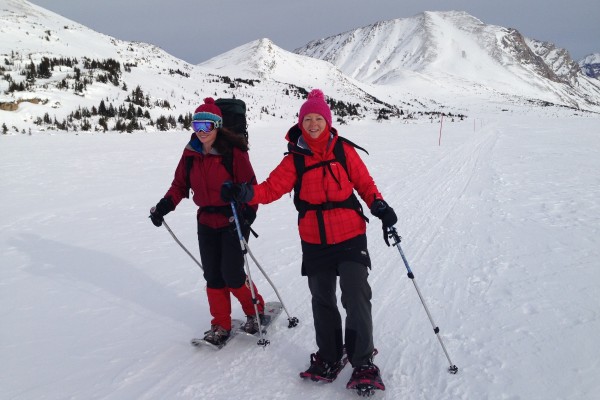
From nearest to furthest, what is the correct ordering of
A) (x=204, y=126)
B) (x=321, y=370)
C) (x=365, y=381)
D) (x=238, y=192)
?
(x=365, y=381) < (x=238, y=192) < (x=321, y=370) < (x=204, y=126)

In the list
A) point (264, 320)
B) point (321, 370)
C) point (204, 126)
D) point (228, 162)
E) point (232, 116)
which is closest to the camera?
point (321, 370)

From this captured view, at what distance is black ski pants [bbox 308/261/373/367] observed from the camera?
118 inches

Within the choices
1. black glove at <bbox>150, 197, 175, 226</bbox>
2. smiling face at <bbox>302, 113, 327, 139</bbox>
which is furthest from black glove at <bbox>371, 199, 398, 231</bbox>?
black glove at <bbox>150, 197, 175, 226</bbox>

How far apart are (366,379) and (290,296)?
5.97 ft

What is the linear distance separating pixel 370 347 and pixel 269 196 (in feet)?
4.50

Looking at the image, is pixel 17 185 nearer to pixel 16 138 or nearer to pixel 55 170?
pixel 55 170

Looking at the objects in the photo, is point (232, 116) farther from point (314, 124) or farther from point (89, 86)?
point (89, 86)

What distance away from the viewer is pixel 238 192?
3.07 m

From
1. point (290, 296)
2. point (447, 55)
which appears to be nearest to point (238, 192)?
point (290, 296)

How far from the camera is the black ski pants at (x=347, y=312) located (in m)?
3.01

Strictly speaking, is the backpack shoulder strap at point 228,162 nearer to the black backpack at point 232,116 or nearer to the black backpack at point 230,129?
the black backpack at point 230,129

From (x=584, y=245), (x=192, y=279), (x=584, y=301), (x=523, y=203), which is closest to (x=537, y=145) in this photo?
(x=523, y=203)

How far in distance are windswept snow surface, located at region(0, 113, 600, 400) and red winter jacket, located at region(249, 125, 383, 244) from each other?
121 cm

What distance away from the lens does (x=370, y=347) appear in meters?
3.06
